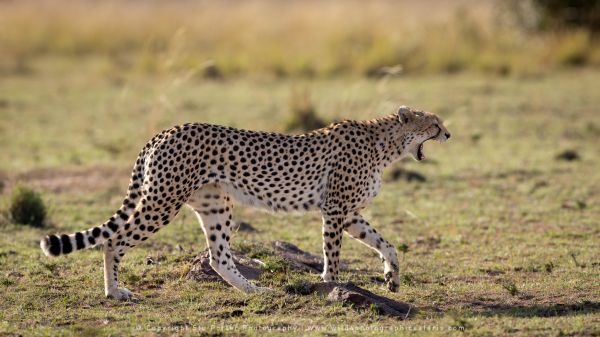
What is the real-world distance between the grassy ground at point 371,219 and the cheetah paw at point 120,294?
83 mm

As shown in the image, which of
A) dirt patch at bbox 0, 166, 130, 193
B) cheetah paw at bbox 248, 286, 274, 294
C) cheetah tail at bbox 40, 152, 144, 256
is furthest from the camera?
dirt patch at bbox 0, 166, 130, 193

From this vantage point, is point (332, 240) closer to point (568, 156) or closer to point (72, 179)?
point (72, 179)

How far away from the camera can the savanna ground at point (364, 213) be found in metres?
6.16

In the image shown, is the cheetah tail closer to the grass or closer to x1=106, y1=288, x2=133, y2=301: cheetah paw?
x1=106, y1=288, x2=133, y2=301: cheetah paw

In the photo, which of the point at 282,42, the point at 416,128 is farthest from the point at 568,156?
the point at 282,42

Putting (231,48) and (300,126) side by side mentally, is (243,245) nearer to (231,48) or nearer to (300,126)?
(300,126)

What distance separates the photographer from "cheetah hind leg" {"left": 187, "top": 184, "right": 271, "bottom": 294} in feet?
22.1

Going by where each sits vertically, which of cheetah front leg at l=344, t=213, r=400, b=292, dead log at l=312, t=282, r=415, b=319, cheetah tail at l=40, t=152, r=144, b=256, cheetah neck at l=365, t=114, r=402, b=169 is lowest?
dead log at l=312, t=282, r=415, b=319

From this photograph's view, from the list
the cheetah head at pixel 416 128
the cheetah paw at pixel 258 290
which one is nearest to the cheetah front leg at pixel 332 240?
the cheetah paw at pixel 258 290

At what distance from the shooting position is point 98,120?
15062mm

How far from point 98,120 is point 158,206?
29.4 ft

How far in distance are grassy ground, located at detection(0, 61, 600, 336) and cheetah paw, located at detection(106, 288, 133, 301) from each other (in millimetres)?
83

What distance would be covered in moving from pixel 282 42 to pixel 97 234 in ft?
51.6

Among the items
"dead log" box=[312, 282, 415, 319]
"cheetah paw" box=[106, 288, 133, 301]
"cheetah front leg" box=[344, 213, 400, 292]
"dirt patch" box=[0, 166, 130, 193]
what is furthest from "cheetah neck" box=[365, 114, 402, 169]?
"dirt patch" box=[0, 166, 130, 193]
